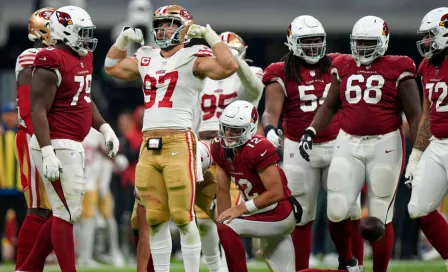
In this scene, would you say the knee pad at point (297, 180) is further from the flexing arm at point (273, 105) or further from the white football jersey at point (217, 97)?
the white football jersey at point (217, 97)

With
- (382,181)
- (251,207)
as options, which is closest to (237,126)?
(251,207)

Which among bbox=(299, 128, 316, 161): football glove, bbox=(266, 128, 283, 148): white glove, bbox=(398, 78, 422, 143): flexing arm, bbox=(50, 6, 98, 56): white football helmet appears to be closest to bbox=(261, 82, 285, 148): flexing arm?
bbox=(266, 128, 283, 148): white glove

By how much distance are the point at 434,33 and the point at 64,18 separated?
2645 millimetres

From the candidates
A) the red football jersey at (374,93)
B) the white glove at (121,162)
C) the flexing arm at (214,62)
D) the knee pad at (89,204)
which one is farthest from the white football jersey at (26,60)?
the white glove at (121,162)

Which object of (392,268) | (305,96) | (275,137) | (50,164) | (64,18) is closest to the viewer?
(50,164)

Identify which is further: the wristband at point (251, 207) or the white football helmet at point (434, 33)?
the white football helmet at point (434, 33)

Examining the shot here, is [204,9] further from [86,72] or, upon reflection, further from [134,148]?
[86,72]

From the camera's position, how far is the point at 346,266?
817 cm

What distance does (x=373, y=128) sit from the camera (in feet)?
25.8

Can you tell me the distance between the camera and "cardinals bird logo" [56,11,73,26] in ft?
25.1

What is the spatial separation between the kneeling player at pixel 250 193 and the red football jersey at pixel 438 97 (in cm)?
115

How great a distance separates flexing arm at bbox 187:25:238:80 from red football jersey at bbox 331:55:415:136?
3.13ft

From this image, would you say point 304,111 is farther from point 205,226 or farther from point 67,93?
point 67,93

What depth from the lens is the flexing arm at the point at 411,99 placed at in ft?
25.7
